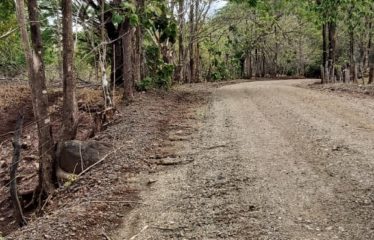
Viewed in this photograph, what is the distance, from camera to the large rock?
8539 mm

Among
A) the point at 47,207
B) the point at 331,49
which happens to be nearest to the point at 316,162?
the point at 47,207

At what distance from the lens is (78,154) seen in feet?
28.2

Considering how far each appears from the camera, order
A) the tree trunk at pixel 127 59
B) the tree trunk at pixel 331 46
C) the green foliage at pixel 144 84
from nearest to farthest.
A: the tree trunk at pixel 127 59
the green foliage at pixel 144 84
the tree trunk at pixel 331 46

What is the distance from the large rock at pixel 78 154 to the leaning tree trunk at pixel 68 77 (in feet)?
2.11

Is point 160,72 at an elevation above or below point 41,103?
above

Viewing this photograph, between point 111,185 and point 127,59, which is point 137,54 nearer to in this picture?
point 127,59

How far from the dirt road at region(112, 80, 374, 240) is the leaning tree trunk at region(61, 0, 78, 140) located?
2344 millimetres

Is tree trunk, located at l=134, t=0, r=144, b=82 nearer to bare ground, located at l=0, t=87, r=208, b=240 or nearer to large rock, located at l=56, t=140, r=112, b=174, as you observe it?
bare ground, located at l=0, t=87, r=208, b=240

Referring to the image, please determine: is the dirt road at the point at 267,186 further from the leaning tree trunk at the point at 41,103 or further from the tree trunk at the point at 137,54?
the tree trunk at the point at 137,54

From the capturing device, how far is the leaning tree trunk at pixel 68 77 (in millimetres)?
9102

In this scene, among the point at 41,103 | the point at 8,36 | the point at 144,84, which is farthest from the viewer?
the point at 144,84

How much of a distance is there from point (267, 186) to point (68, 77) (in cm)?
484

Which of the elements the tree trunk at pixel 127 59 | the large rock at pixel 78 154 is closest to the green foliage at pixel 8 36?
the tree trunk at pixel 127 59

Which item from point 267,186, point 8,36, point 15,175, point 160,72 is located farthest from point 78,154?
point 160,72
